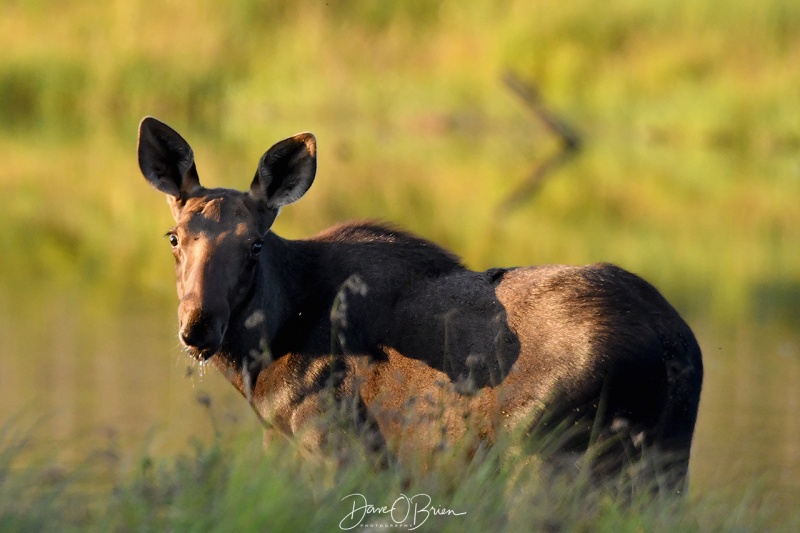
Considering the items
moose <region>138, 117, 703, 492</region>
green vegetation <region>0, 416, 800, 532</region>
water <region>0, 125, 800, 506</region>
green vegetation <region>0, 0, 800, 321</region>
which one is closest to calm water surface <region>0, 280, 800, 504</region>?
water <region>0, 125, 800, 506</region>

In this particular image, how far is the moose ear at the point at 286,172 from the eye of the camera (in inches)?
262

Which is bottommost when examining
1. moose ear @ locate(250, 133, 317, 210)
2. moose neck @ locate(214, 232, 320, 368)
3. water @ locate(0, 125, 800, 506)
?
water @ locate(0, 125, 800, 506)

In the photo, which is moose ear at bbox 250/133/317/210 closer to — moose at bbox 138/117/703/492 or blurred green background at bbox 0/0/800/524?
moose at bbox 138/117/703/492

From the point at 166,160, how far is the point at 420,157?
19567 millimetres

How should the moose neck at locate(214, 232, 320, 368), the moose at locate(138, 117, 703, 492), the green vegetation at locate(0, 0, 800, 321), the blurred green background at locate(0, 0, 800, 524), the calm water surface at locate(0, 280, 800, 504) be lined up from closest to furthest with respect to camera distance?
the moose at locate(138, 117, 703, 492) < the moose neck at locate(214, 232, 320, 368) < the calm water surface at locate(0, 280, 800, 504) < the blurred green background at locate(0, 0, 800, 524) < the green vegetation at locate(0, 0, 800, 321)

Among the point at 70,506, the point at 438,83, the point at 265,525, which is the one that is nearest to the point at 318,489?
the point at 265,525

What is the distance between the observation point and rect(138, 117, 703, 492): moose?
5.81m

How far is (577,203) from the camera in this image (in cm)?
2022

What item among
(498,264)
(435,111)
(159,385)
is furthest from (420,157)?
(159,385)

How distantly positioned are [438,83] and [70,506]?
26.1 m

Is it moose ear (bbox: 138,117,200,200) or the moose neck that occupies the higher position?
moose ear (bbox: 138,117,200,200)

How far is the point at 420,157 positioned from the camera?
2617 centimetres

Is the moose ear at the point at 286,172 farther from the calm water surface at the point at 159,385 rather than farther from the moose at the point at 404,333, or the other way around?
the calm water surface at the point at 159,385

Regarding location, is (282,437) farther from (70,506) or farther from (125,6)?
(125,6)
